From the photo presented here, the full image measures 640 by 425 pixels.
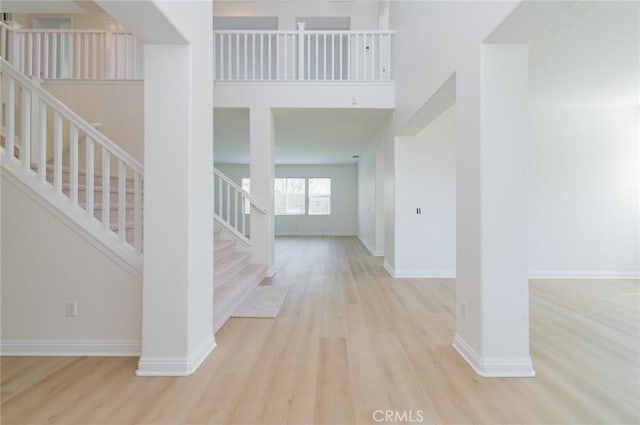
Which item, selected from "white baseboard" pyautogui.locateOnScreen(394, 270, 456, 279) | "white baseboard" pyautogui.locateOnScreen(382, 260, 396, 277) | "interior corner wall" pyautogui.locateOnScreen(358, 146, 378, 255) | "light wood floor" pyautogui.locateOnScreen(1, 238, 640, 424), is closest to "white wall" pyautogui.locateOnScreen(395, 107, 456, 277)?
"white baseboard" pyautogui.locateOnScreen(394, 270, 456, 279)

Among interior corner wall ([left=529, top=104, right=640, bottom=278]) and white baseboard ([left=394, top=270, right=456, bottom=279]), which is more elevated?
interior corner wall ([left=529, top=104, right=640, bottom=278])

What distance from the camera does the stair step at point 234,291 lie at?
2.92 metres

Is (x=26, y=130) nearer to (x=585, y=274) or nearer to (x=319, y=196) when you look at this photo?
(x=585, y=274)

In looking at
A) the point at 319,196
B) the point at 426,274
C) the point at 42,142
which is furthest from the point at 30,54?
the point at 319,196

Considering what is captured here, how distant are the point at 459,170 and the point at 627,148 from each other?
4.19 metres

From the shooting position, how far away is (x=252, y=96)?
198 inches

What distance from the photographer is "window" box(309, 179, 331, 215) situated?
11.6 m

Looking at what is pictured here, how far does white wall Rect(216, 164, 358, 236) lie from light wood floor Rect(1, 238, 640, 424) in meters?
8.27

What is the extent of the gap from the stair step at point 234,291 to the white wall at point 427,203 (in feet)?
6.94

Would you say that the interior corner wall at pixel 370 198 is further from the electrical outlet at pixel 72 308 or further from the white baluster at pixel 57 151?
the white baluster at pixel 57 151

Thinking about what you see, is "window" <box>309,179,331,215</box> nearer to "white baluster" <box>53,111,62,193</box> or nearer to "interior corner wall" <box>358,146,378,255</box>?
"interior corner wall" <box>358,146,378,255</box>

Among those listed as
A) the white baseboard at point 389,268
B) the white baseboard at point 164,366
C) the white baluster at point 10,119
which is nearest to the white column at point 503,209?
the white baseboard at point 164,366

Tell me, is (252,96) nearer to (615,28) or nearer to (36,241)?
(36,241)

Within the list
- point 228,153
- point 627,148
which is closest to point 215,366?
point 627,148
